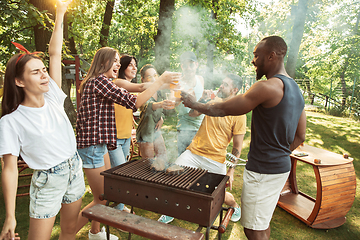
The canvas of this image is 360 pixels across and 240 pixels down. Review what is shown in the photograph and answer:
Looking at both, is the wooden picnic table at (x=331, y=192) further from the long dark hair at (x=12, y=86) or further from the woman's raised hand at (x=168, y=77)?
the long dark hair at (x=12, y=86)

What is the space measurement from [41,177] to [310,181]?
5.43 meters

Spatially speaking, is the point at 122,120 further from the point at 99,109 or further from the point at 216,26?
the point at 216,26

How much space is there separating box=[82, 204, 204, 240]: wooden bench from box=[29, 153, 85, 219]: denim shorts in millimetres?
341

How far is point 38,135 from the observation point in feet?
5.38

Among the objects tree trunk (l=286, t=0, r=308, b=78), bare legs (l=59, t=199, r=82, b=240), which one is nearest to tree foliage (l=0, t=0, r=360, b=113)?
tree trunk (l=286, t=0, r=308, b=78)

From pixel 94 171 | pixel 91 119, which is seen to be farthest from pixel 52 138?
pixel 94 171

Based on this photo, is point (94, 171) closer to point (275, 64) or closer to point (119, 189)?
point (119, 189)

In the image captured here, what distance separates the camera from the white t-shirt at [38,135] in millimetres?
1545

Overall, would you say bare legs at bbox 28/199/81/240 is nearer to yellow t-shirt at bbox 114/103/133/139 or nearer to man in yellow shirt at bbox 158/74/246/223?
yellow t-shirt at bbox 114/103/133/139

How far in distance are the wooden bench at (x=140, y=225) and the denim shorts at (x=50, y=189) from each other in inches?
13.4

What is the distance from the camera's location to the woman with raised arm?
155 cm

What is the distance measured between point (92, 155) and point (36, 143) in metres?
0.68

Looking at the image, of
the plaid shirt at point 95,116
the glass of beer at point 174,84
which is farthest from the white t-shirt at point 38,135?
the glass of beer at point 174,84

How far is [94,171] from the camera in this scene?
2.34 m
